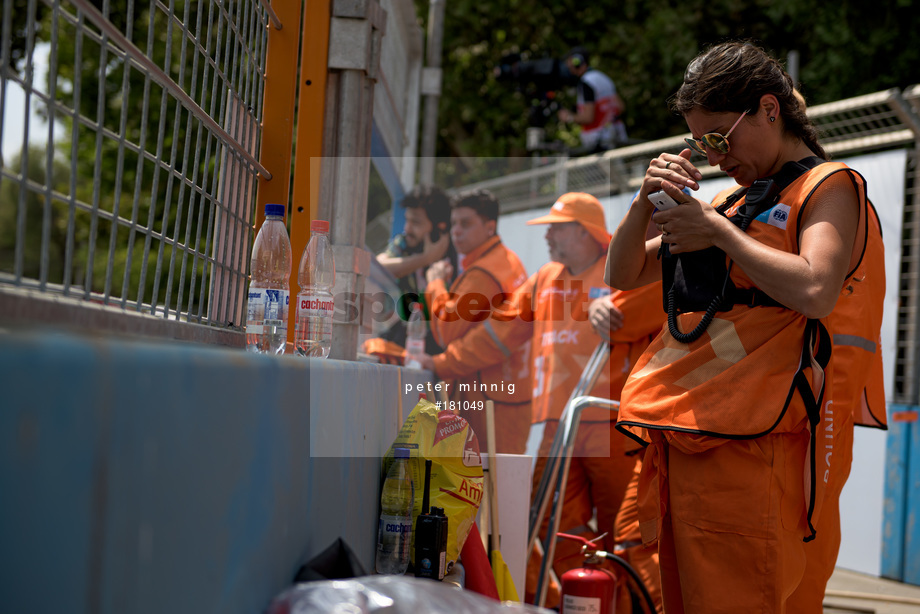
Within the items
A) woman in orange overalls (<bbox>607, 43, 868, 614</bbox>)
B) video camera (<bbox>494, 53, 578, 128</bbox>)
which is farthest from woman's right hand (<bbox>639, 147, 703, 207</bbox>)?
video camera (<bbox>494, 53, 578, 128</bbox>)

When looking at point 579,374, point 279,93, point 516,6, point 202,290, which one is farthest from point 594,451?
point 516,6

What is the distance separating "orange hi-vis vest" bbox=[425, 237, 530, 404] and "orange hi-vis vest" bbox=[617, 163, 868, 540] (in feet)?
9.42

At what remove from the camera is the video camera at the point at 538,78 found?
36.4 ft

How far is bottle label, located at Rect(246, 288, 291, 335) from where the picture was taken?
2.29 m

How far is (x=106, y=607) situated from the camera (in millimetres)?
974

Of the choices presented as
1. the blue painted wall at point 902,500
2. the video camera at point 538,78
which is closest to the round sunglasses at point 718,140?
the blue painted wall at point 902,500

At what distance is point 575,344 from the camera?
4723 mm

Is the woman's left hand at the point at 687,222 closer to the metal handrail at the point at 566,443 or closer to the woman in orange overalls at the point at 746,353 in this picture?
the woman in orange overalls at the point at 746,353

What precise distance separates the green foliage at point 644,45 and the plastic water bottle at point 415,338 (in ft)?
24.5

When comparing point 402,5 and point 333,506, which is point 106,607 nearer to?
point 333,506

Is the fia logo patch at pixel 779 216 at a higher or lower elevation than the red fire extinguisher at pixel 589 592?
higher

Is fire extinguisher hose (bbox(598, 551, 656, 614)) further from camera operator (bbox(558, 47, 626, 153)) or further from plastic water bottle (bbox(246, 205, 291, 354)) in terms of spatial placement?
camera operator (bbox(558, 47, 626, 153))

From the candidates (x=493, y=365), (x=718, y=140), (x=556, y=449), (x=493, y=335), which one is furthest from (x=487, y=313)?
(x=718, y=140)

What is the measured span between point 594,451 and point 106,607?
3.63m
